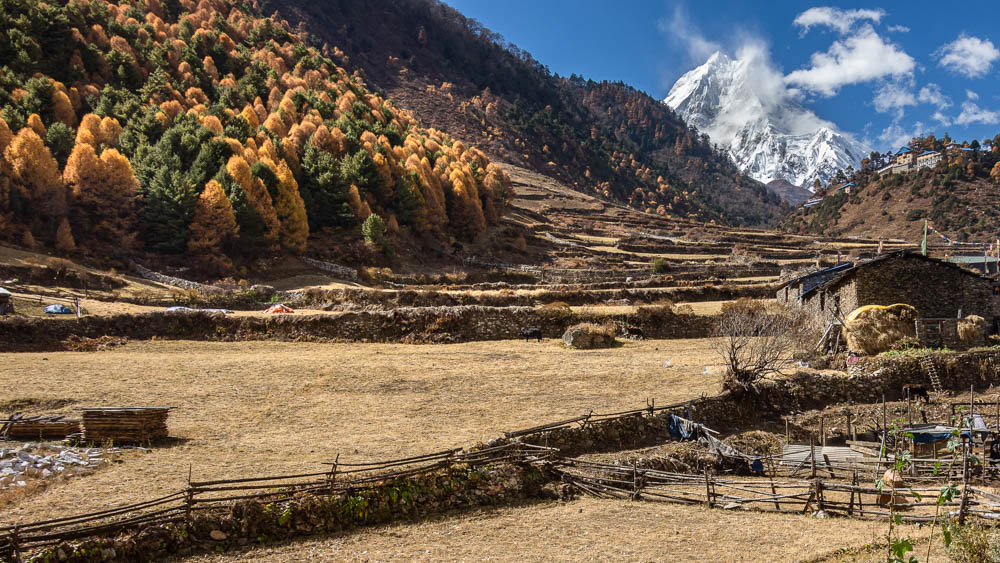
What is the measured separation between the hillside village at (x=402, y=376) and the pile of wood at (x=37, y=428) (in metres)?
0.11

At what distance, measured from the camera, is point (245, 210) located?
174 feet

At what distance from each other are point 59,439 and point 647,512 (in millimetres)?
14855

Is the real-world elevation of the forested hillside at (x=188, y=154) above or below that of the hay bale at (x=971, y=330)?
above

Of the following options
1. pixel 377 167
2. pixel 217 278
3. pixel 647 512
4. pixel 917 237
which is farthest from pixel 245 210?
pixel 917 237

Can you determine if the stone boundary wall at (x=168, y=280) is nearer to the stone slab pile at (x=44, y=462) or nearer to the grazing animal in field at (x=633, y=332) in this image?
the grazing animal in field at (x=633, y=332)

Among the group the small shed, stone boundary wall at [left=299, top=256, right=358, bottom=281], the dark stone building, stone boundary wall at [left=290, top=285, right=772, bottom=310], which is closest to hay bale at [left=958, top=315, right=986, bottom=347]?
the dark stone building

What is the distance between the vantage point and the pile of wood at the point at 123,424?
565 inches

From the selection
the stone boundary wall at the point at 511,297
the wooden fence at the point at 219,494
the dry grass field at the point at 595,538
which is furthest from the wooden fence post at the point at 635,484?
the stone boundary wall at the point at 511,297

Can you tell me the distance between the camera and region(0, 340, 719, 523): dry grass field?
520 inches

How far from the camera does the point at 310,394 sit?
68.7 ft

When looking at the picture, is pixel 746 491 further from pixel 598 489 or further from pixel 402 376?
pixel 402 376

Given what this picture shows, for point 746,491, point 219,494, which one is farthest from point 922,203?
point 219,494

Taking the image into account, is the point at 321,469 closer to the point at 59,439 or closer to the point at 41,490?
the point at 41,490

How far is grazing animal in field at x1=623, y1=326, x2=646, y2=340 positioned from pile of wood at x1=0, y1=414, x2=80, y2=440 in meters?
27.9
